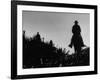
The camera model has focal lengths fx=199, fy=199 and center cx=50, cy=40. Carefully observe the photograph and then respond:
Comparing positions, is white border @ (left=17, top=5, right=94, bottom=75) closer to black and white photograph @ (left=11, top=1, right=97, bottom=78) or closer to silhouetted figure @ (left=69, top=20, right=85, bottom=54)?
black and white photograph @ (left=11, top=1, right=97, bottom=78)

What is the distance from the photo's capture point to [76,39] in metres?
1.74

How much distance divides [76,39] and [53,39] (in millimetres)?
213

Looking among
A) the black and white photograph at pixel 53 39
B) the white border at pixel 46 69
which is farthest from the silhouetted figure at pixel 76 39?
the white border at pixel 46 69

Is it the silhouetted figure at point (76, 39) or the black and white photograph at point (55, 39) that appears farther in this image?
the silhouetted figure at point (76, 39)

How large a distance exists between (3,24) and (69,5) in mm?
571

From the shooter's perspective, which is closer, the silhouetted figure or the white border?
the white border

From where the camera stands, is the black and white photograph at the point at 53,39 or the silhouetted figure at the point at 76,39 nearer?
the black and white photograph at the point at 53,39

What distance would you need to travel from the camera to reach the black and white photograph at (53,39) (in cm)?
158

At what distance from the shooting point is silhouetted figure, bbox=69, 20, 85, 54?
1734 millimetres

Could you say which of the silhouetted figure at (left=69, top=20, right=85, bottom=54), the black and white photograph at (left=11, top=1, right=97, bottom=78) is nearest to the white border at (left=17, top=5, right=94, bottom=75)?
the black and white photograph at (left=11, top=1, right=97, bottom=78)

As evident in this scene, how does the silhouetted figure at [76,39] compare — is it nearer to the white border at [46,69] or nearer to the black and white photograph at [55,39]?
the black and white photograph at [55,39]

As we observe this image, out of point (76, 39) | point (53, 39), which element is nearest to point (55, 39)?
point (53, 39)

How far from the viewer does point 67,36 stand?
1715mm

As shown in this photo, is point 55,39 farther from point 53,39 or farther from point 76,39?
point 76,39
